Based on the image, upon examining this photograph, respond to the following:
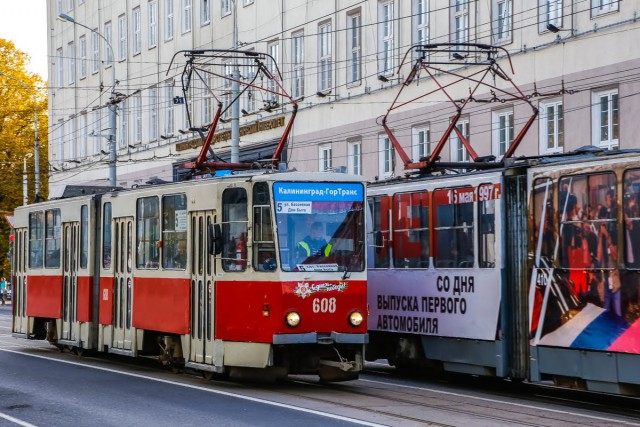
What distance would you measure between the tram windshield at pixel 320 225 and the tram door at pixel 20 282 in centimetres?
1132

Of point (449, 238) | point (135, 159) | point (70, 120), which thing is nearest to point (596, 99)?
point (449, 238)

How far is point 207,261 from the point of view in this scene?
19.7 m

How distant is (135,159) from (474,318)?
37350 mm

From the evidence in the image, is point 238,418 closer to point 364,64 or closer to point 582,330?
point 582,330

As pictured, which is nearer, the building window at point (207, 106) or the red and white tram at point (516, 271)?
the red and white tram at point (516, 271)

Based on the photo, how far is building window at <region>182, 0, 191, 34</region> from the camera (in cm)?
4932

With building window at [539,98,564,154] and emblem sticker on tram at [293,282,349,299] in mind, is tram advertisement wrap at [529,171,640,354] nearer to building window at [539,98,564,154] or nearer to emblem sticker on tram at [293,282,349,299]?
emblem sticker on tram at [293,282,349,299]

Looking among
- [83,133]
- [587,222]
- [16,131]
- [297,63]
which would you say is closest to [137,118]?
[83,133]

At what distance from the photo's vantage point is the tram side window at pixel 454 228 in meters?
19.2

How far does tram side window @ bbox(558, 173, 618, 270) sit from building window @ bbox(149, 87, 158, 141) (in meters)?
36.5

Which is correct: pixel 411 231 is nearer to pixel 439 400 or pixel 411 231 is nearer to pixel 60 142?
pixel 439 400

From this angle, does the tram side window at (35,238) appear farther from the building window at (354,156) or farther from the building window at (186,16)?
the building window at (186,16)

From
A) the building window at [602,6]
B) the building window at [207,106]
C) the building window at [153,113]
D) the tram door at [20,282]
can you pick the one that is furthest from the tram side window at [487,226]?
the building window at [153,113]

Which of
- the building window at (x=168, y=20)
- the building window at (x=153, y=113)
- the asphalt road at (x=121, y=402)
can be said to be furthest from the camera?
the building window at (x=153, y=113)
